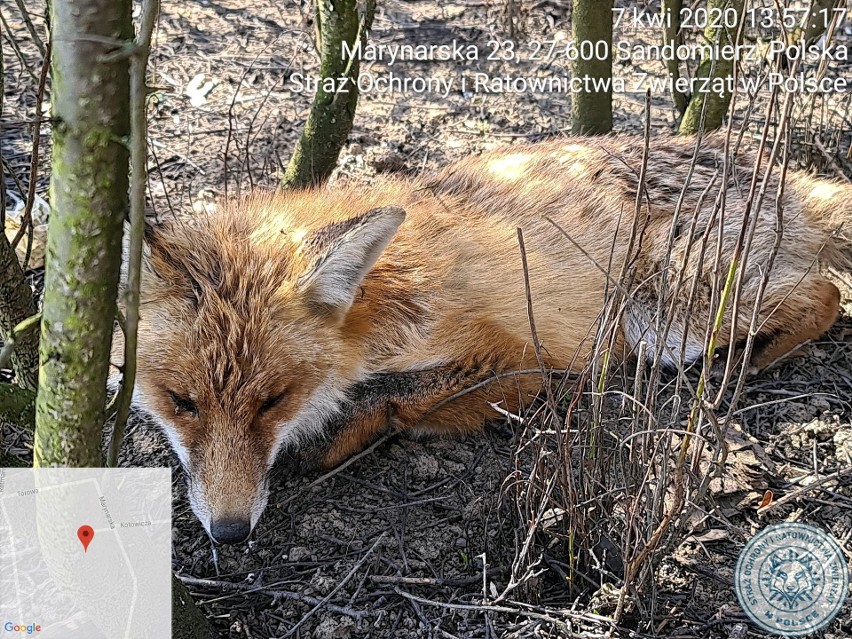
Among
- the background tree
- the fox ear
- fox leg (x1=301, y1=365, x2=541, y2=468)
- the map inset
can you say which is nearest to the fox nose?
the map inset

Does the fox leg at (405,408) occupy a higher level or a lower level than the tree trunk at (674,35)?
lower

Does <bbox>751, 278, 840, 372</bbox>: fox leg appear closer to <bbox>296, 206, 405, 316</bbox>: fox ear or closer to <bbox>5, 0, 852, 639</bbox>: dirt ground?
<bbox>5, 0, 852, 639</bbox>: dirt ground

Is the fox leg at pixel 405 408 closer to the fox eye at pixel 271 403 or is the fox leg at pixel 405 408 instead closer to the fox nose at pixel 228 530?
the fox eye at pixel 271 403

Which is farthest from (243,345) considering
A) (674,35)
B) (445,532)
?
(674,35)

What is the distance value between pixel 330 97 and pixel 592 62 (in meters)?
2.07

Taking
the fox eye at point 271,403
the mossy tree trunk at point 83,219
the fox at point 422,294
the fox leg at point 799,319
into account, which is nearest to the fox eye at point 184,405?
the fox at point 422,294

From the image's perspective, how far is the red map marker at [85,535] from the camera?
2.46 metres

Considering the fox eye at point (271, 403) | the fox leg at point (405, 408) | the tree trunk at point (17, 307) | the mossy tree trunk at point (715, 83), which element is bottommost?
the fox leg at point (405, 408)

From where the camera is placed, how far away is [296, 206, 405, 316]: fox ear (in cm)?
338

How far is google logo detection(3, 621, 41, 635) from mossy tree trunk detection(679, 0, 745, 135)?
471cm

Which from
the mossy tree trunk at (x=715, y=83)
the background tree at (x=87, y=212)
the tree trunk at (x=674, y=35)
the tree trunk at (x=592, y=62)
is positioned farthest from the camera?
the tree trunk at (x=674, y=35)

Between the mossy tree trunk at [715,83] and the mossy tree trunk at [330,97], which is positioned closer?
the mossy tree trunk at [330,97]

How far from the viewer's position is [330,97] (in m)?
5.33

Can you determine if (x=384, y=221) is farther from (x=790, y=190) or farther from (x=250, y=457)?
(x=790, y=190)
